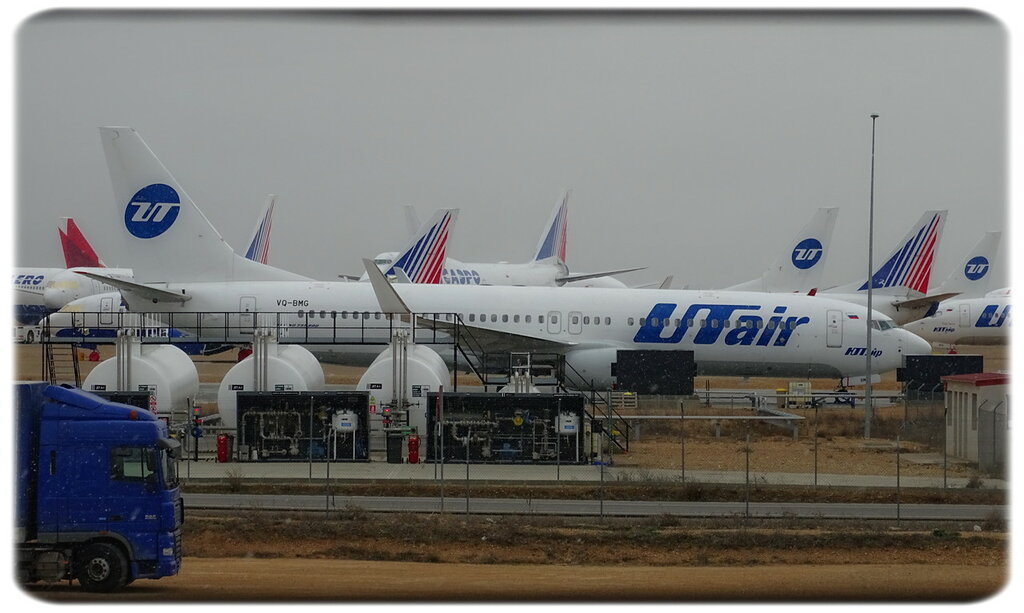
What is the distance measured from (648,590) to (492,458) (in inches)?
596

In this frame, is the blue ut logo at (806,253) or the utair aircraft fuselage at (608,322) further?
the blue ut logo at (806,253)

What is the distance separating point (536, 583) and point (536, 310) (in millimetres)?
25903

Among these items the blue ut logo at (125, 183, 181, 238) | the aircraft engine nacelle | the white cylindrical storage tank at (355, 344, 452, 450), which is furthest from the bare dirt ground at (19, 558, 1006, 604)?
the blue ut logo at (125, 183, 181, 238)

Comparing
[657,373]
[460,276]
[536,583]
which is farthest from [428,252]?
[536,583]

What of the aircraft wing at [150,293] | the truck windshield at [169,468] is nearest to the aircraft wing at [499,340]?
the aircraft wing at [150,293]

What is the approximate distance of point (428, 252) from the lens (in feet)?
218

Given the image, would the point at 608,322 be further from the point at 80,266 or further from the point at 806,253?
the point at 80,266

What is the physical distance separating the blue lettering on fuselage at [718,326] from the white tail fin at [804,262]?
2381cm

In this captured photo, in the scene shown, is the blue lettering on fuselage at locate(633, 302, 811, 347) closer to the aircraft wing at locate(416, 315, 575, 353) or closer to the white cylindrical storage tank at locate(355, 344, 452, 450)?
the aircraft wing at locate(416, 315, 575, 353)

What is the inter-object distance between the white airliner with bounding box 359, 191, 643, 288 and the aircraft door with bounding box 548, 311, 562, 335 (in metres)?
43.4

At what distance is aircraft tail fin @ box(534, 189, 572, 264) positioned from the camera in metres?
104

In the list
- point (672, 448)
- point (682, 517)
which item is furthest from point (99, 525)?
point (672, 448)

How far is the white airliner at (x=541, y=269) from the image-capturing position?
9056 centimetres

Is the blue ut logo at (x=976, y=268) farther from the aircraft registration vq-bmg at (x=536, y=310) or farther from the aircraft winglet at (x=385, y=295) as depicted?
the aircraft winglet at (x=385, y=295)
